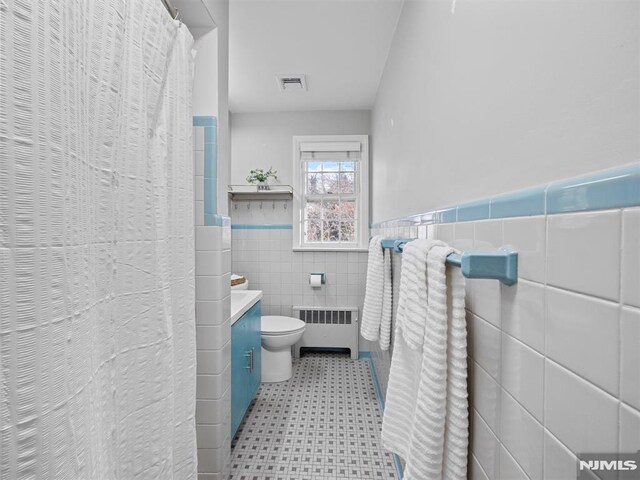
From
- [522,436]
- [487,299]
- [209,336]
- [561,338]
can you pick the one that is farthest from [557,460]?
[209,336]

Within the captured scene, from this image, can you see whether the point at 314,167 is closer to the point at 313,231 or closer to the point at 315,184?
the point at 315,184

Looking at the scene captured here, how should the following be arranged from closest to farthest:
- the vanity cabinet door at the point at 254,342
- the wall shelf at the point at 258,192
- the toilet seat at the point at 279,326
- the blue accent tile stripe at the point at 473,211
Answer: the blue accent tile stripe at the point at 473,211
the vanity cabinet door at the point at 254,342
the toilet seat at the point at 279,326
the wall shelf at the point at 258,192

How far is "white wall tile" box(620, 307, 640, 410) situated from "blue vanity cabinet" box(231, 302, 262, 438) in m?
1.57

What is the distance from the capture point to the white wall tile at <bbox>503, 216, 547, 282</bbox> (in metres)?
0.55

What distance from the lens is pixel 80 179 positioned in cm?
63

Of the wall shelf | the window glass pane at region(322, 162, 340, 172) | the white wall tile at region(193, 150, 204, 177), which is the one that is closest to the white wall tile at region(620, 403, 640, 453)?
the white wall tile at region(193, 150, 204, 177)

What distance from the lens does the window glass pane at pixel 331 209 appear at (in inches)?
126

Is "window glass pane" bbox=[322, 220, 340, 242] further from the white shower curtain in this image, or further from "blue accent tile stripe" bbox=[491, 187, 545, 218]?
"blue accent tile stripe" bbox=[491, 187, 545, 218]

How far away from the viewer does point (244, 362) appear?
75.5 inches

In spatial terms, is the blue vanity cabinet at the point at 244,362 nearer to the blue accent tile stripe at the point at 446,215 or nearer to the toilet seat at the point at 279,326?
the toilet seat at the point at 279,326

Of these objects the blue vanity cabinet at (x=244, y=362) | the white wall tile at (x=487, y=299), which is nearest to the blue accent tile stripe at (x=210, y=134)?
the blue vanity cabinet at (x=244, y=362)

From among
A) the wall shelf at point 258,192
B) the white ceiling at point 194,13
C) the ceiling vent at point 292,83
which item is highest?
the ceiling vent at point 292,83

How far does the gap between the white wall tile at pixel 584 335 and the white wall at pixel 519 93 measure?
0.20 m

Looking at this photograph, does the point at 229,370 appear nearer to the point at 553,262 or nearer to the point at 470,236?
the point at 470,236
